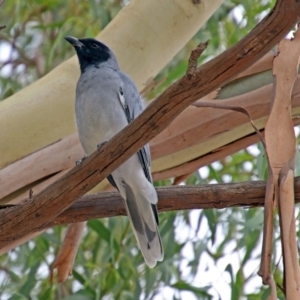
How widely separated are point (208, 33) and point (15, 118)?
1.68 m

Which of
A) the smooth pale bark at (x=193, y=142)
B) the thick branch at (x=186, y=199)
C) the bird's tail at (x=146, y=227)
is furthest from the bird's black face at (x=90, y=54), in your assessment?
the thick branch at (x=186, y=199)

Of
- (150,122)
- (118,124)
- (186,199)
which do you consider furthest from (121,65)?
(150,122)

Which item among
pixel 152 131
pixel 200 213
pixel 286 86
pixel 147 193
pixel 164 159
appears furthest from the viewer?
pixel 200 213

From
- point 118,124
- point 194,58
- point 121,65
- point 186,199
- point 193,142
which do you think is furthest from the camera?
point 121,65

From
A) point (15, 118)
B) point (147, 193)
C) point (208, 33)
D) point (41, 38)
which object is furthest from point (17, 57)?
point (147, 193)

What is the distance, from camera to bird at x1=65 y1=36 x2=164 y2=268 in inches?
106

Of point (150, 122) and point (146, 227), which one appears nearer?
point (150, 122)

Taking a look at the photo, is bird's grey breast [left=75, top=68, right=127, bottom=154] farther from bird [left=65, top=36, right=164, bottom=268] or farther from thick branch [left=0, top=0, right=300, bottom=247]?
thick branch [left=0, top=0, right=300, bottom=247]

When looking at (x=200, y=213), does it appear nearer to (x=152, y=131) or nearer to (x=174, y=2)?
(x=174, y=2)

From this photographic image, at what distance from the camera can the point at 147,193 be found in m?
2.52

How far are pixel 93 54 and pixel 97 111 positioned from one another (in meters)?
0.45

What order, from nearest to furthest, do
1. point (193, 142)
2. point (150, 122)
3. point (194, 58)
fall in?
point (194, 58) < point (150, 122) < point (193, 142)

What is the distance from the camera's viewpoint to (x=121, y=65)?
3.25m

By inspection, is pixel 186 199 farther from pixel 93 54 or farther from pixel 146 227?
pixel 93 54
